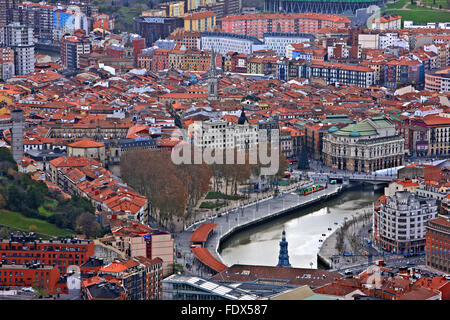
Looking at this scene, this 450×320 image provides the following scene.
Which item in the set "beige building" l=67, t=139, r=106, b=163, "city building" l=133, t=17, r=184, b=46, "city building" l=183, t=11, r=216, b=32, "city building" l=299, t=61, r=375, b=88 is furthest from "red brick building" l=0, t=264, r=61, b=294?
"city building" l=183, t=11, r=216, b=32

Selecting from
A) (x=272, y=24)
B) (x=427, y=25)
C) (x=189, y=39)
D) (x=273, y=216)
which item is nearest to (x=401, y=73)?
(x=427, y=25)

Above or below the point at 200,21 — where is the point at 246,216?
below

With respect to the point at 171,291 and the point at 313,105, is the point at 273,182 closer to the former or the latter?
the point at 313,105

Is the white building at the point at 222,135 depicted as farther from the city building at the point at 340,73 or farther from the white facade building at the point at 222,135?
the city building at the point at 340,73

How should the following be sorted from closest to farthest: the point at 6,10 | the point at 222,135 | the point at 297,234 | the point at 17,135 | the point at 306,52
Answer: the point at 297,234 < the point at 17,135 < the point at 222,135 < the point at 306,52 < the point at 6,10

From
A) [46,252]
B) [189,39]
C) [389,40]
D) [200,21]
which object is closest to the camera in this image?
[46,252]

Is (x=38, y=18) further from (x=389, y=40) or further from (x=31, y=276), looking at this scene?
(x=31, y=276)
